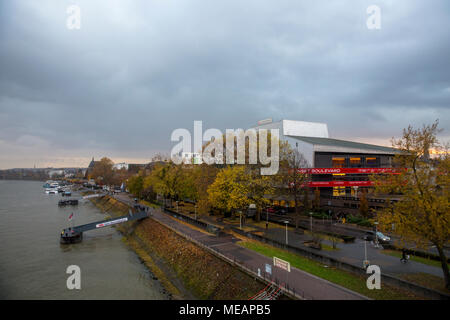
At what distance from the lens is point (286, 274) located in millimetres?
21484

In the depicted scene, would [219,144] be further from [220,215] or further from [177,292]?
[177,292]

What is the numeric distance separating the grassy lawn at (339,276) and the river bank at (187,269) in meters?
5.22

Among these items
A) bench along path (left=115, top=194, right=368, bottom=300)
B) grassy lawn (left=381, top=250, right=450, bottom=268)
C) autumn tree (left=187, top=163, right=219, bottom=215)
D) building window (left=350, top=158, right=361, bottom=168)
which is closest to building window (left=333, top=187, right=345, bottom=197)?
building window (left=350, top=158, right=361, bottom=168)

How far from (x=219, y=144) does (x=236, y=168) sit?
11.6 meters

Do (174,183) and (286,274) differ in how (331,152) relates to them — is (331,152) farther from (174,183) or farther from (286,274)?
(286,274)

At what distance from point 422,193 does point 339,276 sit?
908 cm

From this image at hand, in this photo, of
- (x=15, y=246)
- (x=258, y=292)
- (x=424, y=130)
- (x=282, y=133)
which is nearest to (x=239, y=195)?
(x=258, y=292)

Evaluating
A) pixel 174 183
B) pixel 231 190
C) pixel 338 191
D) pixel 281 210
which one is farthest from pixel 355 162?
pixel 174 183

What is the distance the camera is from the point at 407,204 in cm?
1878

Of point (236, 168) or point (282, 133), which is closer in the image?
point (236, 168)

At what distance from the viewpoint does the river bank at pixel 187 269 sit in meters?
22.5

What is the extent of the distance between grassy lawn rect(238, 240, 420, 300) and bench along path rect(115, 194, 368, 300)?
→ 0.78 m

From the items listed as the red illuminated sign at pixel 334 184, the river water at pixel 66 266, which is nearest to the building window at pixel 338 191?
the red illuminated sign at pixel 334 184
